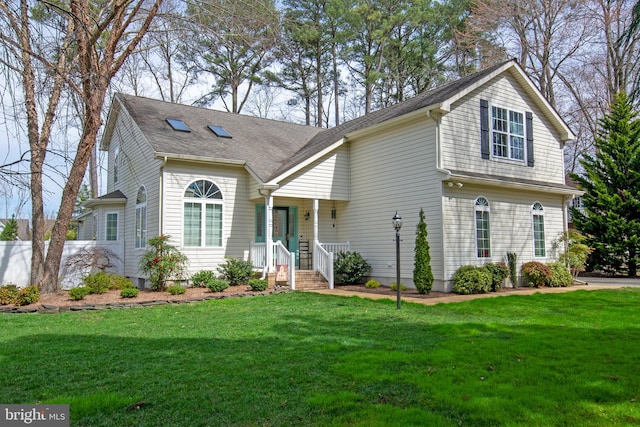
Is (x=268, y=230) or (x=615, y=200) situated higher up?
(x=615, y=200)

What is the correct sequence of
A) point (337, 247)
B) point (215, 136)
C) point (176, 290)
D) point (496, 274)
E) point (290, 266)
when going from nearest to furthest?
point (176, 290), point (496, 274), point (290, 266), point (337, 247), point (215, 136)

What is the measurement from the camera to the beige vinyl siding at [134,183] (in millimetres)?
13453

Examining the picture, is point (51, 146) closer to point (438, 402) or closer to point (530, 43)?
point (438, 402)

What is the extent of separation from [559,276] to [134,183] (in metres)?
14.0

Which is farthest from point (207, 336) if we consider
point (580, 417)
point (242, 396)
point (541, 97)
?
point (541, 97)

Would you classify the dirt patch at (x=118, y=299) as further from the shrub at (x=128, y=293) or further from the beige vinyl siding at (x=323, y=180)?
the beige vinyl siding at (x=323, y=180)

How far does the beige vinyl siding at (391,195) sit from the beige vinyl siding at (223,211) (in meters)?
3.28

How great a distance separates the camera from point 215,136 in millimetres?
15125

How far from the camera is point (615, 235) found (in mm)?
16031

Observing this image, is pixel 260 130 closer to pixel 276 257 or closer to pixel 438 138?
pixel 276 257

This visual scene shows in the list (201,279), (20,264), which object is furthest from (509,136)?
(20,264)

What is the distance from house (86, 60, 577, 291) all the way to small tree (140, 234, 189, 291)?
1.80ft

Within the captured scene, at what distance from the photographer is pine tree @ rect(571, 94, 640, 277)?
15977mm

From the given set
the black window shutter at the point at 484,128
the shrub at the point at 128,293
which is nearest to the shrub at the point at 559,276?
the black window shutter at the point at 484,128
